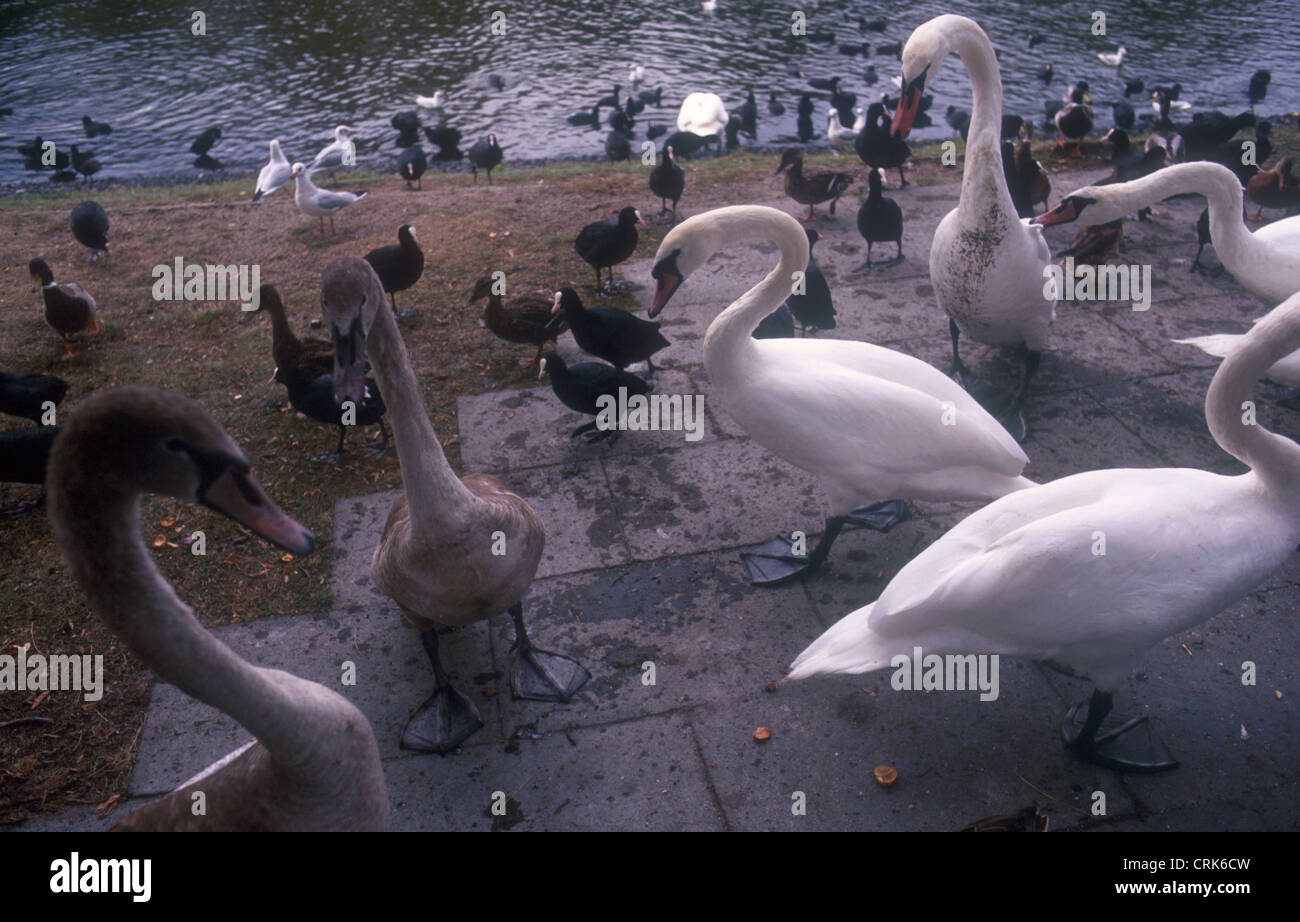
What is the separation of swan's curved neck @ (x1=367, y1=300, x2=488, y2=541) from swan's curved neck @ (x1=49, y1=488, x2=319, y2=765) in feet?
3.98

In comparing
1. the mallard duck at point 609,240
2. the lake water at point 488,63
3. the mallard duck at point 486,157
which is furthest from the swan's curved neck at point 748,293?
the lake water at point 488,63

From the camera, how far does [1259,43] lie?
67.6 ft

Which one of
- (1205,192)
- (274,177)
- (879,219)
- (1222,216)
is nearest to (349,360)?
(1205,192)

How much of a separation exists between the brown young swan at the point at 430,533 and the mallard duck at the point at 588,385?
1.87 metres

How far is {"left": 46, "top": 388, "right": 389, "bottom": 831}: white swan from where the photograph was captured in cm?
228

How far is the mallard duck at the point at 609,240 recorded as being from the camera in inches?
313

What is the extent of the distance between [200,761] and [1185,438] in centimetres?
630

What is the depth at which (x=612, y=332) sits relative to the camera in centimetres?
664

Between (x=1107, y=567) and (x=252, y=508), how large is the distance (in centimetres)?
315

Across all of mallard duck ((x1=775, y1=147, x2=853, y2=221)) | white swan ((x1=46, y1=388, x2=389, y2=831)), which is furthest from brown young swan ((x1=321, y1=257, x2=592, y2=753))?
mallard duck ((x1=775, y1=147, x2=853, y2=221))

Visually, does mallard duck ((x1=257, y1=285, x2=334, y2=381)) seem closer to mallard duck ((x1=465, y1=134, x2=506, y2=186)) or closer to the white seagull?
mallard duck ((x1=465, y1=134, x2=506, y2=186))

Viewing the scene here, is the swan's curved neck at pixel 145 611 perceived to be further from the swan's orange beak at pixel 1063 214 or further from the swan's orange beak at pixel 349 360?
the swan's orange beak at pixel 1063 214

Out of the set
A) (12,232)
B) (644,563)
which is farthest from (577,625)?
(12,232)
